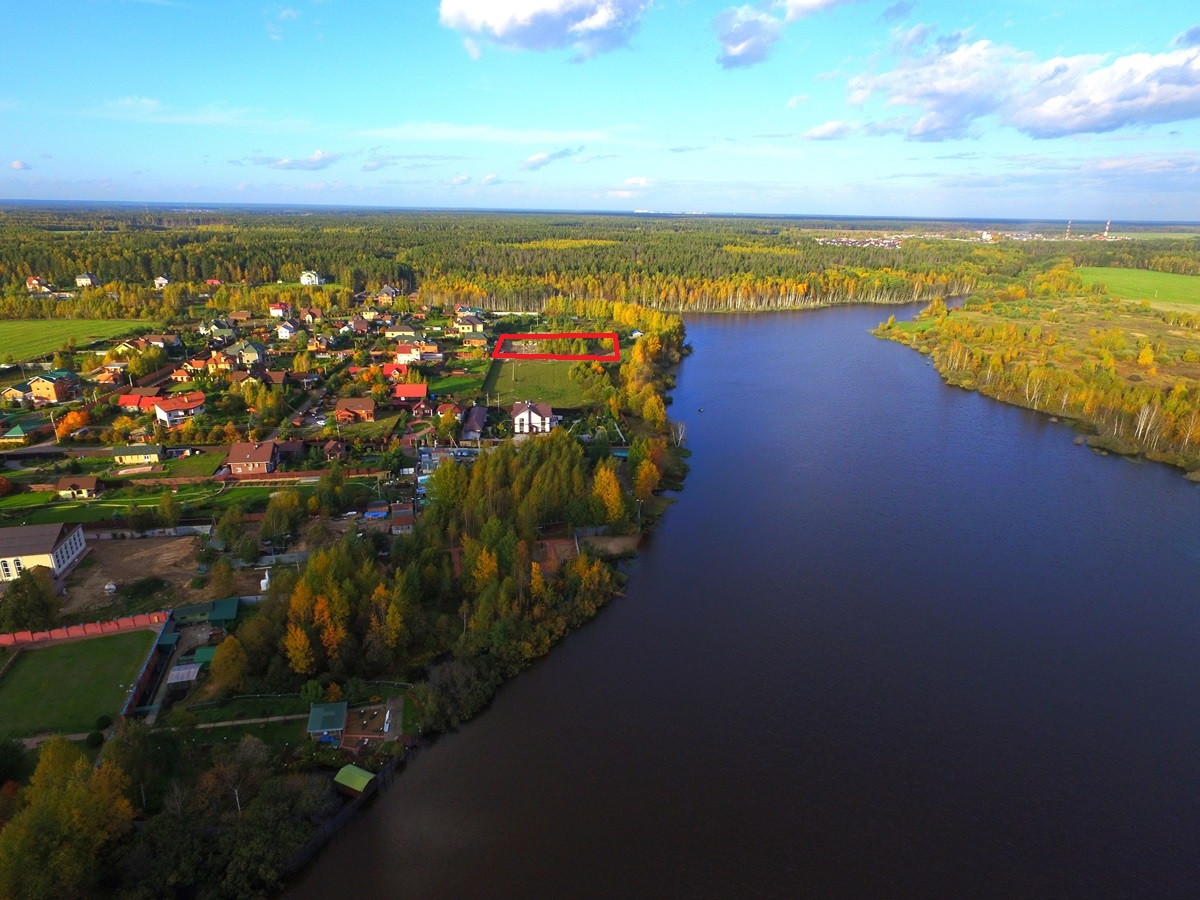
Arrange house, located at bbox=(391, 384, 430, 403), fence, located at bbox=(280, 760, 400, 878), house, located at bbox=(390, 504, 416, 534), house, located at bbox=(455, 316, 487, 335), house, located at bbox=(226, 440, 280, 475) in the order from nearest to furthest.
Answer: fence, located at bbox=(280, 760, 400, 878) < house, located at bbox=(390, 504, 416, 534) < house, located at bbox=(226, 440, 280, 475) < house, located at bbox=(391, 384, 430, 403) < house, located at bbox=(455, 316, 487, 335)

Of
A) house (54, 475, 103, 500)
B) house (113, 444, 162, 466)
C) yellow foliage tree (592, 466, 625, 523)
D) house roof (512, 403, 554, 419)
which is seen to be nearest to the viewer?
yellow foliage tree (592, 466, 625, 523)

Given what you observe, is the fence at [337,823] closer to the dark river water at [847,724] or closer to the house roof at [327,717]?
the dark river water at [847,724]

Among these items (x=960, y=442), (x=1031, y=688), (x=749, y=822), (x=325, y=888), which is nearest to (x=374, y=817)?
(x=325, y=888)

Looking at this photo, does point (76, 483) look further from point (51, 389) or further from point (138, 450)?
point (51, 389)

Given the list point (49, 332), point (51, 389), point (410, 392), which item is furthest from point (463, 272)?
point (51, 389)

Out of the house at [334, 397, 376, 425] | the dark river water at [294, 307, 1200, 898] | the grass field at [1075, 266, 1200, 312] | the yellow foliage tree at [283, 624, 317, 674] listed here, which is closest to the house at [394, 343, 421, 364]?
the house at [334, 397, 376, 425]

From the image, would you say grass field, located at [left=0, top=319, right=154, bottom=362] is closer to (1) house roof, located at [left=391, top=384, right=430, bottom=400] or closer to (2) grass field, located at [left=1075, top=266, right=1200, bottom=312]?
(1) house roof, located at [left=391, top=384, right=430, bottom=400]
